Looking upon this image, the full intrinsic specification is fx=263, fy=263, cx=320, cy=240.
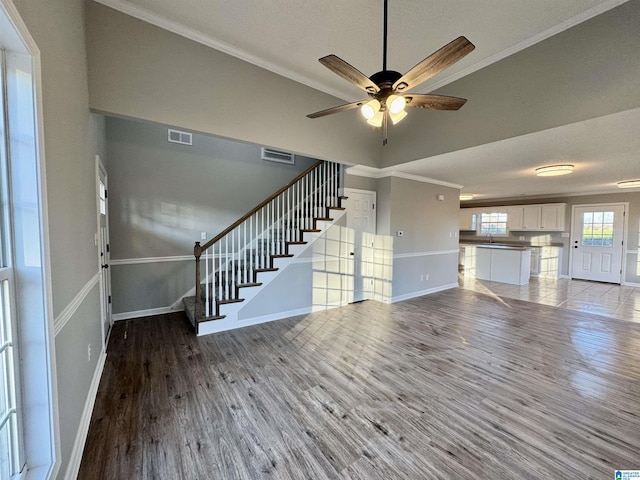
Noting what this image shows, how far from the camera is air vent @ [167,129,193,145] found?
165 inches

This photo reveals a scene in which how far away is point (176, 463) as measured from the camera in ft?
5.11

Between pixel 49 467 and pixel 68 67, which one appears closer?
pixel 49 467

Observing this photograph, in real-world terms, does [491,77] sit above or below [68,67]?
above

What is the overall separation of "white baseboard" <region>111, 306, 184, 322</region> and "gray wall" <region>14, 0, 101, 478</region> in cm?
180

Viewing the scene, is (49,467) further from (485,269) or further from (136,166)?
(485,269)

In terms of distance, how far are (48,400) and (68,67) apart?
6.55 feet

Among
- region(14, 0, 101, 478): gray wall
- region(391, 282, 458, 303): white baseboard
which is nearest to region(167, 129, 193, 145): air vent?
region(14, 0, 101, 478): gray wall

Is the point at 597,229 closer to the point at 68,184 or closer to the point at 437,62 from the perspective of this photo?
the point at 437,62

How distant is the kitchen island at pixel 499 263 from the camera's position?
6.44 meters

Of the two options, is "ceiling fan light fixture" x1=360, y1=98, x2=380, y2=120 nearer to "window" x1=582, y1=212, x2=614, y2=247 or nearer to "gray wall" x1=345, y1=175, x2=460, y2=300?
"gray wall" x1=345, y1=175, x2=460, y2=300

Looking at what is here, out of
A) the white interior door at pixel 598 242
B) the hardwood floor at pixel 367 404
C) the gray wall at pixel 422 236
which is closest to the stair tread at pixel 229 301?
the hardwood floor at pixel 367 404

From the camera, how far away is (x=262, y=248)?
378cm

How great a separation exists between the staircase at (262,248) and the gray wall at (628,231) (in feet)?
22.8

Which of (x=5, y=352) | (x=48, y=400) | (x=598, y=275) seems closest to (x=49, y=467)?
(x=48, y=400)
